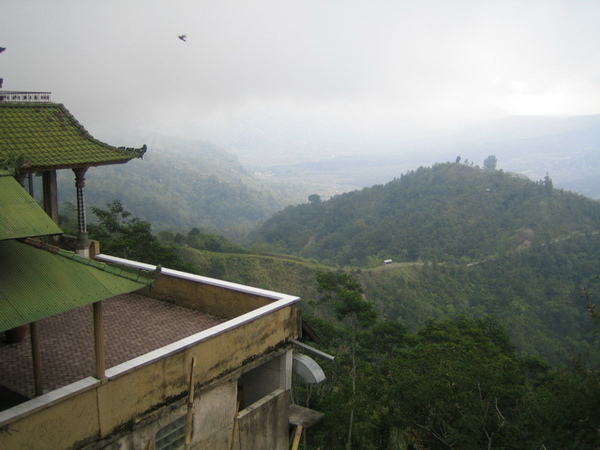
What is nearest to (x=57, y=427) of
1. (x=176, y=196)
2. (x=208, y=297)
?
(x=208, y=297)

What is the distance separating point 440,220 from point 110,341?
238 ft

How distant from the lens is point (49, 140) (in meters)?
10.6

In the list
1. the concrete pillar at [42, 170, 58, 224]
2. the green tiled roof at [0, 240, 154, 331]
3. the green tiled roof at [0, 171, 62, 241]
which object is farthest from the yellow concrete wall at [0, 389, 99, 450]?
the concrete pillar at [42, 170, 58, 224]

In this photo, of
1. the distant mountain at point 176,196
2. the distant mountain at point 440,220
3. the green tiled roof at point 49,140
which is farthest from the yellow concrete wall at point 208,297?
the distant mountain at point 176,196

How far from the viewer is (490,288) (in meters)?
57.8

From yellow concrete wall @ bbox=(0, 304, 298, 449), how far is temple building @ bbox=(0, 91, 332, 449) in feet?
0.06

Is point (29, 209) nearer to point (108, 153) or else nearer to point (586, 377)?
point (108, 153)

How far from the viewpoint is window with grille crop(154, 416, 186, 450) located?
24.9ft

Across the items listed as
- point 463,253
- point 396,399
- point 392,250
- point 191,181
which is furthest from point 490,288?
point 191,181

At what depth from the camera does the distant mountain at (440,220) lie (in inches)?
2788

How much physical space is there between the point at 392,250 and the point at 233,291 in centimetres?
6498

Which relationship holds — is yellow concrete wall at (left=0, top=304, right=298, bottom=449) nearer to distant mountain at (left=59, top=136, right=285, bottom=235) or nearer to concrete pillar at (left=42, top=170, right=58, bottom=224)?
concrete pillar at (left=42, top=170, right=58, bottom=224)

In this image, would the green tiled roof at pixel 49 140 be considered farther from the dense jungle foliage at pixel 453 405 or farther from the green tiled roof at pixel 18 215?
the dense jungle foliage at pixel 453 405

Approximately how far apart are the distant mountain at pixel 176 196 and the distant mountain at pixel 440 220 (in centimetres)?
2381
